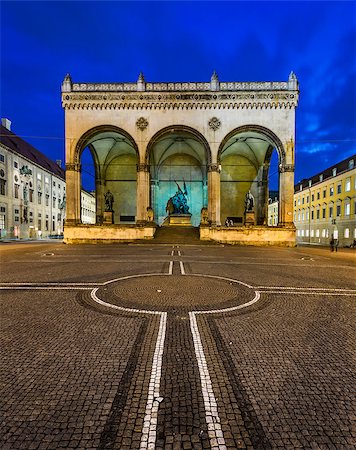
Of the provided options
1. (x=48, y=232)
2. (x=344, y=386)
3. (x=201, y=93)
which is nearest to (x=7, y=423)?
(x=344, y=386)

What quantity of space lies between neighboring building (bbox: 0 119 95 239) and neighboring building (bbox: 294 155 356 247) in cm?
4574

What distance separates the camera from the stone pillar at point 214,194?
26897 mm

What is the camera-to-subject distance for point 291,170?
1053 inches

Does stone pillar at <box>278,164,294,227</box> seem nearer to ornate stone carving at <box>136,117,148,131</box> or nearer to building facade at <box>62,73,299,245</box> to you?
building facade at <box>62,73,299,245</box>

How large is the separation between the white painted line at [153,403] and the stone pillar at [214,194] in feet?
77.3

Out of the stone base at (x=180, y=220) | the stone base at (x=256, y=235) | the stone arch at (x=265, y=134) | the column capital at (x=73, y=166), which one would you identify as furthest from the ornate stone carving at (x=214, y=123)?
the column capital at (x=73, y=166)

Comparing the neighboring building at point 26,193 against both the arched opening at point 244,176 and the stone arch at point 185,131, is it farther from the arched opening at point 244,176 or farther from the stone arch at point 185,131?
the arched opening at point 244,176

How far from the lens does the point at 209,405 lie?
2473 mm

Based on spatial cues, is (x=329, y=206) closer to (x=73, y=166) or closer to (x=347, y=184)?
(x=347, y=184)

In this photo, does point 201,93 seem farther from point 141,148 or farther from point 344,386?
point 344,386

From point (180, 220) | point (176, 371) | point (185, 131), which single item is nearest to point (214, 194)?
point (180, 220)

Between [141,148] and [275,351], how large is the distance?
87.2 feet

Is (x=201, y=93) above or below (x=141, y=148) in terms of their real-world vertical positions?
above

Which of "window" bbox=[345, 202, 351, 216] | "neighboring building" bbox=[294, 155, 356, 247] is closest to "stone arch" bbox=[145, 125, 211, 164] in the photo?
"neighboring building" bbox=[294, 155, 356, 247]
